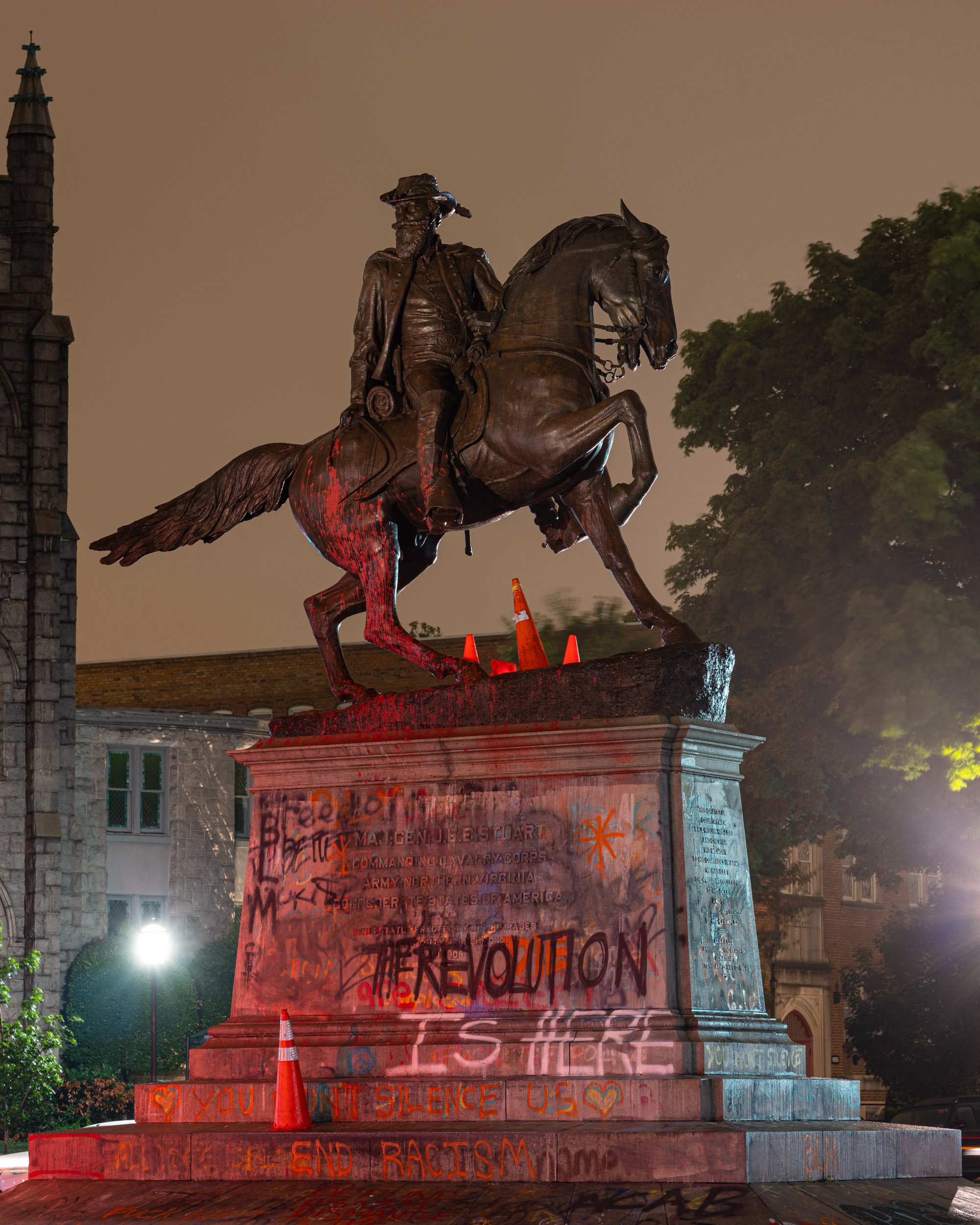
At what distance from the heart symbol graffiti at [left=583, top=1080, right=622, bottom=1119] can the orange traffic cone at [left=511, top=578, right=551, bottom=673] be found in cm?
306

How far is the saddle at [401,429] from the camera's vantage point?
39.3 feet

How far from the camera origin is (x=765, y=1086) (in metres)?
10.2

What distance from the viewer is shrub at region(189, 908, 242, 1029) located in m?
A: 40.9

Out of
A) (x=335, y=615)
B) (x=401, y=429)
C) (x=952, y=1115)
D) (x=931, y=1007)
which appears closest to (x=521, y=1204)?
(x=335, y=615)

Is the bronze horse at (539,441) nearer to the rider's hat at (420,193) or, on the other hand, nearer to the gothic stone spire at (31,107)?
the rider's hat at (420,193)

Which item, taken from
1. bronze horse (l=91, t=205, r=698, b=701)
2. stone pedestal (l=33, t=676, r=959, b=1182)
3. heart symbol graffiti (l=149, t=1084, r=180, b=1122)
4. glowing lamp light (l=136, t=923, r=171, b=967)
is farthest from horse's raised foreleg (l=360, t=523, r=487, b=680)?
glowing lamp light (l=136, t=923, r=171, b=967)

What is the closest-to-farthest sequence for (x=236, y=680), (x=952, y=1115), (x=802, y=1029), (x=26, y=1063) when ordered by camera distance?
1. (x=952, y=1115)
2. (x=26, y=1063)
3. (x=802, y=1029)
4. (x=236, y=680)

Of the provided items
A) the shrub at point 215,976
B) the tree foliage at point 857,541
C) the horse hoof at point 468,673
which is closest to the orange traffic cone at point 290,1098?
the horse hoof at point 468,673

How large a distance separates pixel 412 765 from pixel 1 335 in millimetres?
29144

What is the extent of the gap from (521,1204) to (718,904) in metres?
2.26

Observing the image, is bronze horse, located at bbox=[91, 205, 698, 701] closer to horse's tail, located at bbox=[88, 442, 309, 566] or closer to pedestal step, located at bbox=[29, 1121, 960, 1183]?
horse's tail, located at bbox=[88, 442, 309, 566]

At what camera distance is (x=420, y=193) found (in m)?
12.7

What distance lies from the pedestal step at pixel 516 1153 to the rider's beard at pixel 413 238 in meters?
5.57

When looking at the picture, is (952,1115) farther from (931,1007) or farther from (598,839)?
(598,839)
